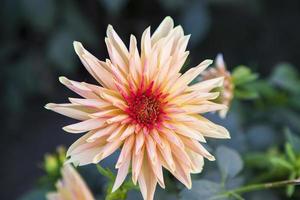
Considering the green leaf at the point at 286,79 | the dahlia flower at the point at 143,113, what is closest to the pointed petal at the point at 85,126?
the dahlia flower at the point at 143,113

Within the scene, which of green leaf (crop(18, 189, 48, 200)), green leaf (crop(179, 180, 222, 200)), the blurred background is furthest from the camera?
the blurred background

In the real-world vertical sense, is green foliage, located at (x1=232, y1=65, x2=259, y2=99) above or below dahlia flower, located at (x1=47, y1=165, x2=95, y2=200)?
below

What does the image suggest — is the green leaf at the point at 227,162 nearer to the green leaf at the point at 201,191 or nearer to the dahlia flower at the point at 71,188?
the green leaf at the point at 201,191

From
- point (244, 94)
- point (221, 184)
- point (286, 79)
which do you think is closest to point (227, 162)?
point (221, 184)

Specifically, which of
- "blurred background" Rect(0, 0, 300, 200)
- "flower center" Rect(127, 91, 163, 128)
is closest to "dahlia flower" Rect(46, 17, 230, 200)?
"flower center" Rect(127, 91, 163, 128)

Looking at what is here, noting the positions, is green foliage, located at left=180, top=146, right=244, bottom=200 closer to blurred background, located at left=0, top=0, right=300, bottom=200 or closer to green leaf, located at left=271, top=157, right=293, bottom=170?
green leaf, located at left=271, top=157, right=293, bottom=170

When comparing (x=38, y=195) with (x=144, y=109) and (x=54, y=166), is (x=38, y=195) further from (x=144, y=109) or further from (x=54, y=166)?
(x=144, y=109)
